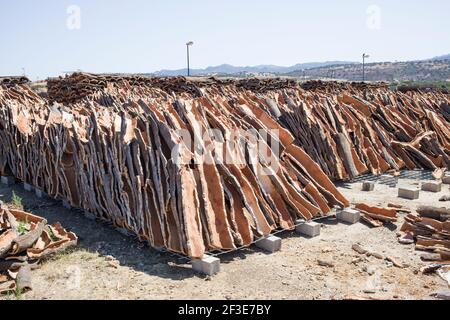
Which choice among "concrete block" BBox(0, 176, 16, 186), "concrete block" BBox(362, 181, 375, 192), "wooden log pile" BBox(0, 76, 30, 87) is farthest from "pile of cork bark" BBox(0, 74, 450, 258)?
"wooden log pile" BBox(0, 76, 30, 87)

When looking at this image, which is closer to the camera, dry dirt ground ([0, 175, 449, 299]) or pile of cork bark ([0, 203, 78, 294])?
dry dirt ground ([0, 175, 449, 299])

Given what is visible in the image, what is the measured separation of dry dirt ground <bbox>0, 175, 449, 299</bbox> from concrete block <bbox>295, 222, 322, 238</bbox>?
0.46 feet

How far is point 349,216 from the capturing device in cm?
744

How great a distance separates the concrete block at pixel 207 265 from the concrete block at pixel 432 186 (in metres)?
6.43

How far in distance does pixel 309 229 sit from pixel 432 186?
4.39 m

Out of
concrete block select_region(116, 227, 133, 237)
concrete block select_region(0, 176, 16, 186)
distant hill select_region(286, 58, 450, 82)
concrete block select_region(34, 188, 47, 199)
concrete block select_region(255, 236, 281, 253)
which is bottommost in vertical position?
concrete block select_region(255, 236, 281, 253)

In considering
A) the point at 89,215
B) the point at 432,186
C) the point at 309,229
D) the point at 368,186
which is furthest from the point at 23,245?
the point at 432,186

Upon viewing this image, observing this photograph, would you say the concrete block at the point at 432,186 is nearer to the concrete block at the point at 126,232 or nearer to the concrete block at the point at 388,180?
the concrete block at the point at 388,180

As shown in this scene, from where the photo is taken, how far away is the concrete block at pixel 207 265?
534 cm

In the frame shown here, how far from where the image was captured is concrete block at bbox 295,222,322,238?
680 centimetres

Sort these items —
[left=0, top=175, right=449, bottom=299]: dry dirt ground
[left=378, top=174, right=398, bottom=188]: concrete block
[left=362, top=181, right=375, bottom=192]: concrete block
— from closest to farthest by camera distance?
[left=0, top=175, right=449, bottom=299]: dry dirt ground, [left=362, top=181, right=375, bottom=192]: concrete block, [left=378, top=174, right=398, bottom=188]: concrete block

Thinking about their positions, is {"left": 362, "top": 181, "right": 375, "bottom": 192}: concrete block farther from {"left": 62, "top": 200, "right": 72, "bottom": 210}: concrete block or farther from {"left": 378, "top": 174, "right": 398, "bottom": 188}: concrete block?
{"left": 62, "top": 200, "right": 72, "bottom": 210}: concrete block
